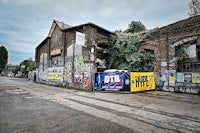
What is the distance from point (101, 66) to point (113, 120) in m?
10.0

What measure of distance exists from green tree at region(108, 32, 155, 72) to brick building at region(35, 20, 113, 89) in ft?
4.28

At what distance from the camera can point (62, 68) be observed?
15.6 m

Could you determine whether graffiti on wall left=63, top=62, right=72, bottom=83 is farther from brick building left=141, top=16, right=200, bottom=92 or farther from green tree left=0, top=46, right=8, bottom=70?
green tree left=0, top=46, right=8, bottom=70

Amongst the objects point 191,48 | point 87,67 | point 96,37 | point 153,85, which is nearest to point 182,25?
point 191,48

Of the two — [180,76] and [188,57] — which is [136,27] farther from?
[180,76]

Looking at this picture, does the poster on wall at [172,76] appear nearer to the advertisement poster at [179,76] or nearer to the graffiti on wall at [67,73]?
the advertisement poster at [179,76]

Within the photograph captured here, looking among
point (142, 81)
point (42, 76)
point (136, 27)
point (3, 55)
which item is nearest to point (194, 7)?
point (136, 27)

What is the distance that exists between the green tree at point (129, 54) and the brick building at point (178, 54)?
3.30 feet

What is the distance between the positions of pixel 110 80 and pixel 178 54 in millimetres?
6388

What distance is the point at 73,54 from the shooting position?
14289 mm

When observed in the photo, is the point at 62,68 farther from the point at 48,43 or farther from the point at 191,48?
the point at 191,48

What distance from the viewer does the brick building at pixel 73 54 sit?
1267 cm

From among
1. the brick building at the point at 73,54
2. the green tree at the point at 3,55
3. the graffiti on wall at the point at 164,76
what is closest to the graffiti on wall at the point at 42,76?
the brick building at the point at 73,54

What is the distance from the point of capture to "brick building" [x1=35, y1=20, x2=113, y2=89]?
12.7m
